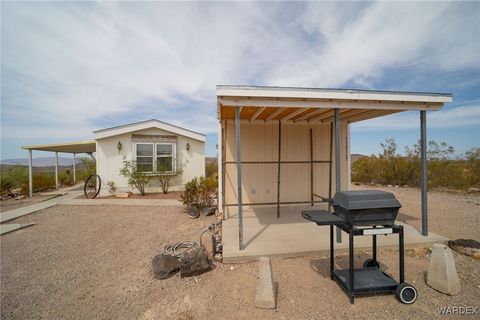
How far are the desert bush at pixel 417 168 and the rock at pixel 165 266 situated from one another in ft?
41.5

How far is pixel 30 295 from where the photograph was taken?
256 cm

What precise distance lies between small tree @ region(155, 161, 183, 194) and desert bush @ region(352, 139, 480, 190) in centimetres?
1104

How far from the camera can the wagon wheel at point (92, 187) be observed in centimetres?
850

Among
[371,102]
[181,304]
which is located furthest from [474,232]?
[181,304]

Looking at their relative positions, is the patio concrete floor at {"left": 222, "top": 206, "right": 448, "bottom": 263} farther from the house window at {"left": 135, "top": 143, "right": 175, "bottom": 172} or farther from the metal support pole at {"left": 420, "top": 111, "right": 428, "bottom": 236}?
the house window at {"left": 135, "top": 143, "right": 175, "bottom": 172}

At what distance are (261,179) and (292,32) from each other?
15.9 ft

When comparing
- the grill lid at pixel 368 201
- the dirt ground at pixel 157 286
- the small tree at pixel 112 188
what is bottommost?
the dirt ground at pixel 157 286

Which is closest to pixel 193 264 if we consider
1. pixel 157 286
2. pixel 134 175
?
pixel 157 286

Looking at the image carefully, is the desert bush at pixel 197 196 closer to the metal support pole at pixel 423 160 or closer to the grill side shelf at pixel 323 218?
the grill side shelf at pixel 323 218

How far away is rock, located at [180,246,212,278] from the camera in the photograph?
2.84 m

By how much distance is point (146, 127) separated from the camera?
9.05 m

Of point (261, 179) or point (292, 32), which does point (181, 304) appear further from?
point (292, 32)

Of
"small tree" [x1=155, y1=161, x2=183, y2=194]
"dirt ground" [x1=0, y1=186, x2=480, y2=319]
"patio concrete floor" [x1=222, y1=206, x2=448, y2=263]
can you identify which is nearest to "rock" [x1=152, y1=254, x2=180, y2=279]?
"dirt ground" [x1=0, y1=186, x2=480, y2=319]

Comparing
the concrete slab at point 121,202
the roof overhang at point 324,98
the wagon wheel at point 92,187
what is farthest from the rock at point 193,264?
the wagon wheel at point 92,187
